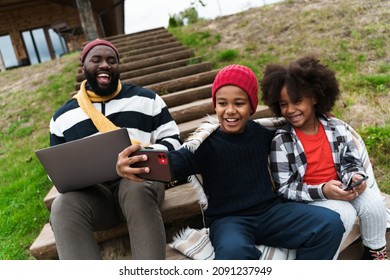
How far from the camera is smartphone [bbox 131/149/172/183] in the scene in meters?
1.60

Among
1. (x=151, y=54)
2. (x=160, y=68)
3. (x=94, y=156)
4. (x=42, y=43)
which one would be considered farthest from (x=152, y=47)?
(x=42, y=43)

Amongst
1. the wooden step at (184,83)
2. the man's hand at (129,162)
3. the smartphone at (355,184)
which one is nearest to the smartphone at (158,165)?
the man's hand at (129,162)

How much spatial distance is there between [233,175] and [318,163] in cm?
46

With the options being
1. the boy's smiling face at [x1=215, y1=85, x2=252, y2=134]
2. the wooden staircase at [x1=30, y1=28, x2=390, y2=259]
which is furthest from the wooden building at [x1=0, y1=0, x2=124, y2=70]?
the boy's smiling face at [x1=215, y1=85, x2=252, y2=134]

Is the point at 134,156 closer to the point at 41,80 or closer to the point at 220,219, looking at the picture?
the point at 220,219

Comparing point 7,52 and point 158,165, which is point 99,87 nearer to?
point 158,165

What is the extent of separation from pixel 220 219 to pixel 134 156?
54 centimetres

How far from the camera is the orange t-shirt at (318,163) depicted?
1899 millimetres

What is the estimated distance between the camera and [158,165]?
1.62 meters

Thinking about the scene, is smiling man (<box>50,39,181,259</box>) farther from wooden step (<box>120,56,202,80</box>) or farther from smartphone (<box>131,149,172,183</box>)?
wooden step (<box>120,56,202,80</box>)

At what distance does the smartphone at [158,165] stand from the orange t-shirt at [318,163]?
76cm

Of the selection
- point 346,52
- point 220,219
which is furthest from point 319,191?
point 346,52

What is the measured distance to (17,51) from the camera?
42.1 feet

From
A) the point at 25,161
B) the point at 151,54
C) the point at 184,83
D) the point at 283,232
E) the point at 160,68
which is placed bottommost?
the point at 283,232
